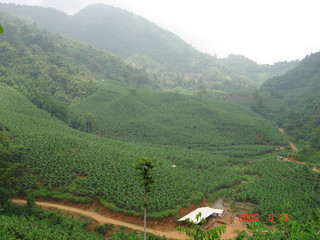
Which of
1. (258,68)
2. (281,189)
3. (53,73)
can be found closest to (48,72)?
(53,73)

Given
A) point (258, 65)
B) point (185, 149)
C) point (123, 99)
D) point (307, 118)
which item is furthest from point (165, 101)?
point (258, 65)

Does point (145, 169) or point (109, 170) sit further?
point (109, 170)

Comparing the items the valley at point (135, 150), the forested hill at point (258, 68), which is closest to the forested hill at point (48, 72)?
the valley at point (135, 150)

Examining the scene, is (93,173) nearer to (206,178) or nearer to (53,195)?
(53,195)

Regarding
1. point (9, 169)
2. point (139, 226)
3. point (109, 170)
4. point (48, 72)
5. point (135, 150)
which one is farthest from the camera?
point (48, 72)

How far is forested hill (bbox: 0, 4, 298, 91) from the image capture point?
11975cm

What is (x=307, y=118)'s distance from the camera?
4422 cm

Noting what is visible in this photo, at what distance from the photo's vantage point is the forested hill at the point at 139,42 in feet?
393

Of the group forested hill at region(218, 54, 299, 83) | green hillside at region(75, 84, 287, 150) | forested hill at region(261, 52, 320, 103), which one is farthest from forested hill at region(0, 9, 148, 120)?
forested hill at region(218, 54, 299, 83)

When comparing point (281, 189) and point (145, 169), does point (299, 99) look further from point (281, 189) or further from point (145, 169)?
point (145, 169)

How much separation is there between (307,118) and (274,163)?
21.5 metres

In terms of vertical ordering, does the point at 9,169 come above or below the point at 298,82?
below

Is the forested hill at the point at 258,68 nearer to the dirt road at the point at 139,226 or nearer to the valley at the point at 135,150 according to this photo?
the valley at the point at 135,150

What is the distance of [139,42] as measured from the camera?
153 meters
